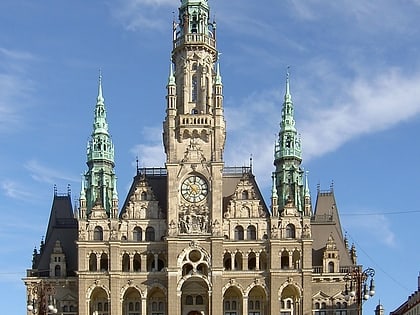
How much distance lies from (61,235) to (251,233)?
85.0 feet

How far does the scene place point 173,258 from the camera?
4961 inches

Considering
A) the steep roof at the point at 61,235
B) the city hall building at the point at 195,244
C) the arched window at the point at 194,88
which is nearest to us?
the city hall building at the point at 195,244

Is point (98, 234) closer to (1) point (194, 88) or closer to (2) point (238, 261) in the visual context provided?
(2) point (238, 261)

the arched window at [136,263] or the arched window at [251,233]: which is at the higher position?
the arched window at [251,233]

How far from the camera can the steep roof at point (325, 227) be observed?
5246 inches

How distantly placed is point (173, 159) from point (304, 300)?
23.9m

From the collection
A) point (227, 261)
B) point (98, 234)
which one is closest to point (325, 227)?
point (227, 261)

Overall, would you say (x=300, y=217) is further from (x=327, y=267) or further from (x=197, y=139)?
(x=197, y=139)

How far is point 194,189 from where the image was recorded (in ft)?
424

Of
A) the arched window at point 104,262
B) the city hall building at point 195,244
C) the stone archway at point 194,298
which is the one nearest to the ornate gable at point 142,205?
the city hall building at point 195,244

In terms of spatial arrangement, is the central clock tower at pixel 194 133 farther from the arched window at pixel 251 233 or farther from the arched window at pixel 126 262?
the arched window at pixel 126 262

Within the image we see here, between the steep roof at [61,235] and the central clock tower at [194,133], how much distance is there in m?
15.3

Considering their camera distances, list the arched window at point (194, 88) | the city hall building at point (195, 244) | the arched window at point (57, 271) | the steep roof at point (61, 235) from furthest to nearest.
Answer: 1. the arched window at point (194, 88)
2. the steep roof at point (61, 235)
3. the arched window at point (57, 271)
4. the city hall building at point (195, 244)

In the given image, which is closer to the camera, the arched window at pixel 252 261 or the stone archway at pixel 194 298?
the arched window at pixel 252 261
